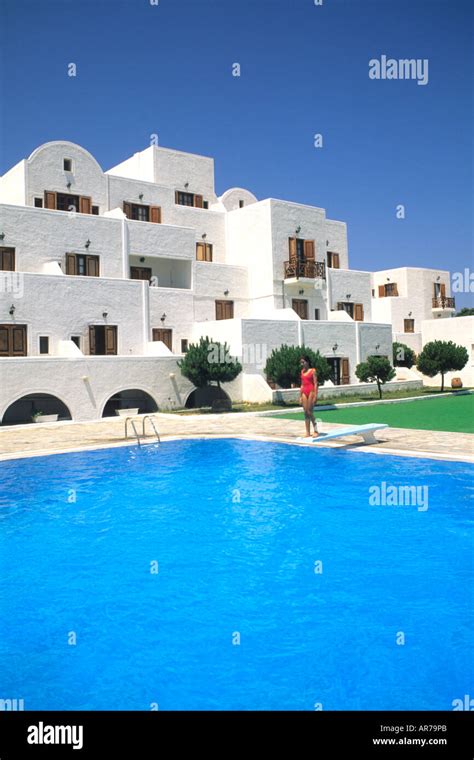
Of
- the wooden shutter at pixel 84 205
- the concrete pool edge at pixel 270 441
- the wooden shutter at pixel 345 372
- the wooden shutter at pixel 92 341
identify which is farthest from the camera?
the wooden shutter at pixel 345 372

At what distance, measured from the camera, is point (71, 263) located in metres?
26.9

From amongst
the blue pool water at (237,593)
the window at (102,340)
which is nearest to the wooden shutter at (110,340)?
the window at (102,340)

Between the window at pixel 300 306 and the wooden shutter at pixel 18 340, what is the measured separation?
1638 cm

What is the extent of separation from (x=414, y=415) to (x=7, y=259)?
59.1ft

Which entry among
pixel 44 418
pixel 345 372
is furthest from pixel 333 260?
pixel 44 418

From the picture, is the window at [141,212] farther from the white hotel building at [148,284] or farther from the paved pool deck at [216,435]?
the paved pool deck at [216,435]

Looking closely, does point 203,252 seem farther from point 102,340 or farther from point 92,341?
point 92,341

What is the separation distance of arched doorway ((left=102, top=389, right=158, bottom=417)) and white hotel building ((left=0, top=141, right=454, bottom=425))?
0.06 meters

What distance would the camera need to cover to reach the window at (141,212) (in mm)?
32031

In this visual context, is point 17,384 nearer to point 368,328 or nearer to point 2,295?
point 2,295

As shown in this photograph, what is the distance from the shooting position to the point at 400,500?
10156 millimetres

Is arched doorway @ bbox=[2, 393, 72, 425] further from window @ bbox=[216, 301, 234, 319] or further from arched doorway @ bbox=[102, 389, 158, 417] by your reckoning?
window @ bbox=[216, 301, 234, 319]

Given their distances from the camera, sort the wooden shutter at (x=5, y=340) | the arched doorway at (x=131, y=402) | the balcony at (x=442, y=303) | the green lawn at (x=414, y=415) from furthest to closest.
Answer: the balcony at (x=442, y=303)
the arched doorway at (x=131, y=402)
the wooden shutter at (x=5, y=340)
the green lawn at (x=414, y=415)

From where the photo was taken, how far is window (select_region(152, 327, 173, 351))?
94.9 feet
